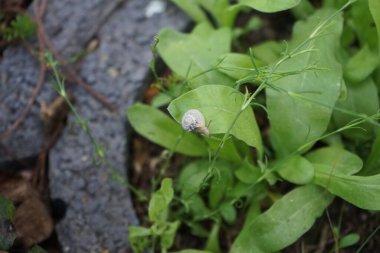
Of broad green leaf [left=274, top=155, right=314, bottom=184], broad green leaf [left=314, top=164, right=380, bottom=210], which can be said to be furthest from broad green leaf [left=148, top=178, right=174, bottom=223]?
broad green leaf [left=314, top=164, right=380, bottom=210]

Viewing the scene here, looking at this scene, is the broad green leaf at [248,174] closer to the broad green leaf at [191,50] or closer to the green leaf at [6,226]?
the broad green leaf at [191,50]

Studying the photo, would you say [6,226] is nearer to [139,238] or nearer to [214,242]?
[139,238]

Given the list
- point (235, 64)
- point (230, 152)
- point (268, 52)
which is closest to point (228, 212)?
point (230, 152)

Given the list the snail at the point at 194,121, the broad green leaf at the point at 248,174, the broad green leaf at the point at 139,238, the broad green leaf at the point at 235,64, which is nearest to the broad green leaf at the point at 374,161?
the broad green leaf at the point at 248,174

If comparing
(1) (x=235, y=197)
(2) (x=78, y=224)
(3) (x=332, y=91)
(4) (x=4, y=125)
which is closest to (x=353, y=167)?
(3) (x=332, y=91)

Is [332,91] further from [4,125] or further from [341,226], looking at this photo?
[4,125]

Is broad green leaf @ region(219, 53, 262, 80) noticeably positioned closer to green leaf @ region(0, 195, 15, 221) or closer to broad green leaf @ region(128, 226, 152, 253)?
broad green leaf @ region(128, 226, 152, 253)
